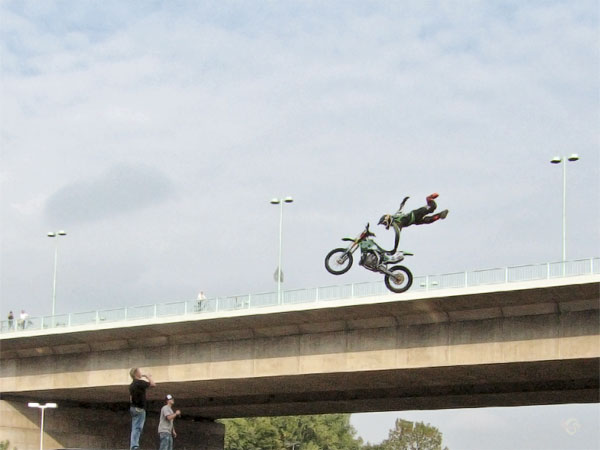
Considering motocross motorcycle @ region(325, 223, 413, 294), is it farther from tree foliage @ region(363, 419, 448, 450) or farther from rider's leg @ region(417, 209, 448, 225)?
tree foliage @ region(363, 419, 448, 450)

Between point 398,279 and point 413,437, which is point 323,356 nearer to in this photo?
point 398,279

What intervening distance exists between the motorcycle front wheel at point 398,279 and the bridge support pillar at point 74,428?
1073 inches

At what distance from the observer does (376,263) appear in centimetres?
4019

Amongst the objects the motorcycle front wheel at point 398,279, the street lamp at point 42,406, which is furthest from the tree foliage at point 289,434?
the motorcycle front wheel at point 398,279

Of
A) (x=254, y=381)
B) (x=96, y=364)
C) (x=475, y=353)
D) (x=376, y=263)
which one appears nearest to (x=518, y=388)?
(x=475, y=353)

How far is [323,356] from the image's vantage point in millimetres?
49656

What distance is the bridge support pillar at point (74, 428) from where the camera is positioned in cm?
6250

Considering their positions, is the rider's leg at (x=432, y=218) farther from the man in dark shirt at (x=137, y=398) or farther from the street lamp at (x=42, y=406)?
the street lamp at (x=42, y=406)

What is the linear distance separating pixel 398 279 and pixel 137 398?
68.2 ft

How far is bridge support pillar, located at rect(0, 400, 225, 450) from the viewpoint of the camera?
62.5 meters

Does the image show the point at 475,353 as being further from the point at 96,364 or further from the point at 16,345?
the point at 16,345

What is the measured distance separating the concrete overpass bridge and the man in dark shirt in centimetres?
2320

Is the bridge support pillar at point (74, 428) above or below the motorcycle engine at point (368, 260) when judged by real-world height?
below

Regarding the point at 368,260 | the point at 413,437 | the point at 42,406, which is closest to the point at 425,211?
the point at 368,260
